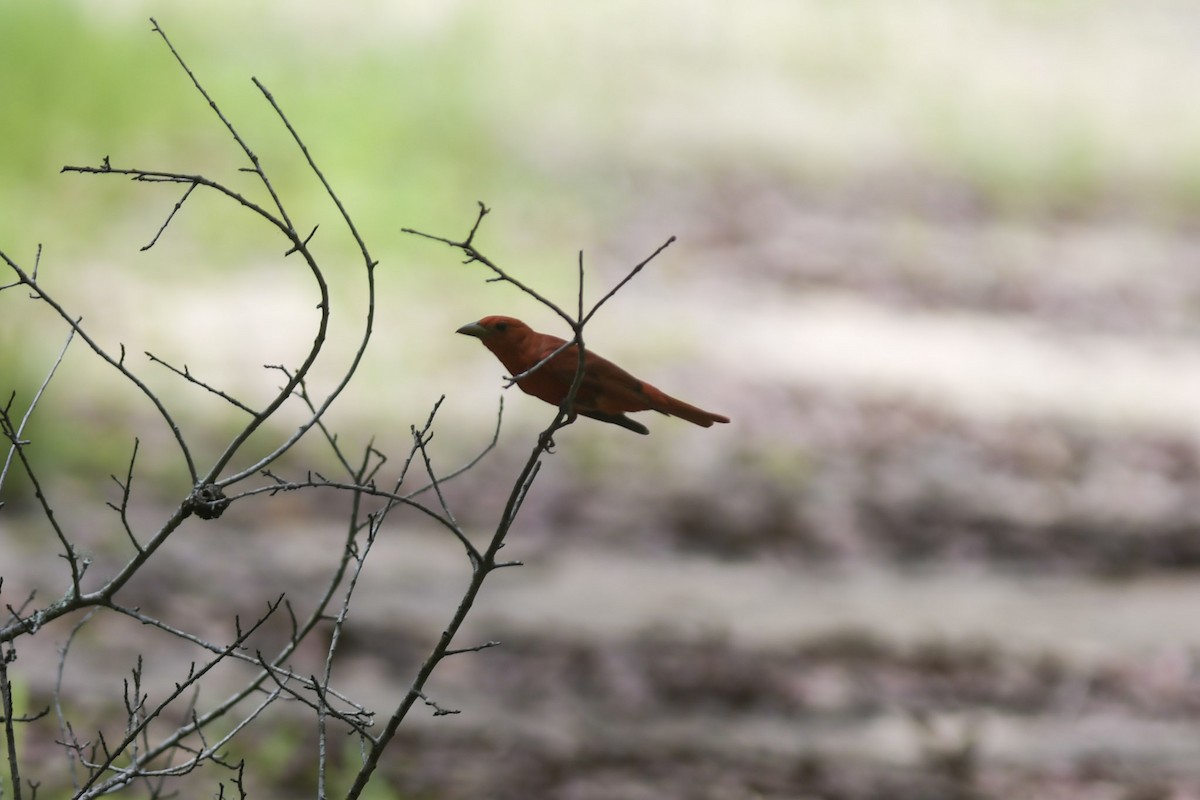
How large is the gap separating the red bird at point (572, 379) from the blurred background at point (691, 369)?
2.91 meters

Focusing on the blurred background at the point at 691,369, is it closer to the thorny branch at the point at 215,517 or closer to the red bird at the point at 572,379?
the thorny branch at the point at 215,517

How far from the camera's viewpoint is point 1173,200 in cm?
1320

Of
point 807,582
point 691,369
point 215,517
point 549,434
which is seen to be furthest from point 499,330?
point 691,369

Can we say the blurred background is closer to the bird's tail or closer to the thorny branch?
the thorny branch

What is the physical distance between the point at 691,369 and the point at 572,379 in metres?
6.91

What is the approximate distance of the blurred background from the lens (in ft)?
15.6

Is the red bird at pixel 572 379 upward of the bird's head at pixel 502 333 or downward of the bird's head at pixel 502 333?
downward

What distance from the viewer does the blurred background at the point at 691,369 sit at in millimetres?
4750

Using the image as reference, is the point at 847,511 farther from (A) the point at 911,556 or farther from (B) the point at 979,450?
(B) the point at 979,450

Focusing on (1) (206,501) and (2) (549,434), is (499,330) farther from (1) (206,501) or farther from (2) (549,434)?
(1) (206,501)

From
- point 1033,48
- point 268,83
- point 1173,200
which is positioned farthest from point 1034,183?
point 268,83

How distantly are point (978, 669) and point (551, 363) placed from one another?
4.31 meters

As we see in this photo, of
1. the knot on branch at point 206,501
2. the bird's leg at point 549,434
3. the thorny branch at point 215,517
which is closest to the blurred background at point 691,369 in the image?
the thorny branch at point 215,517

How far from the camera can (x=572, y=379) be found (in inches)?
49.0
